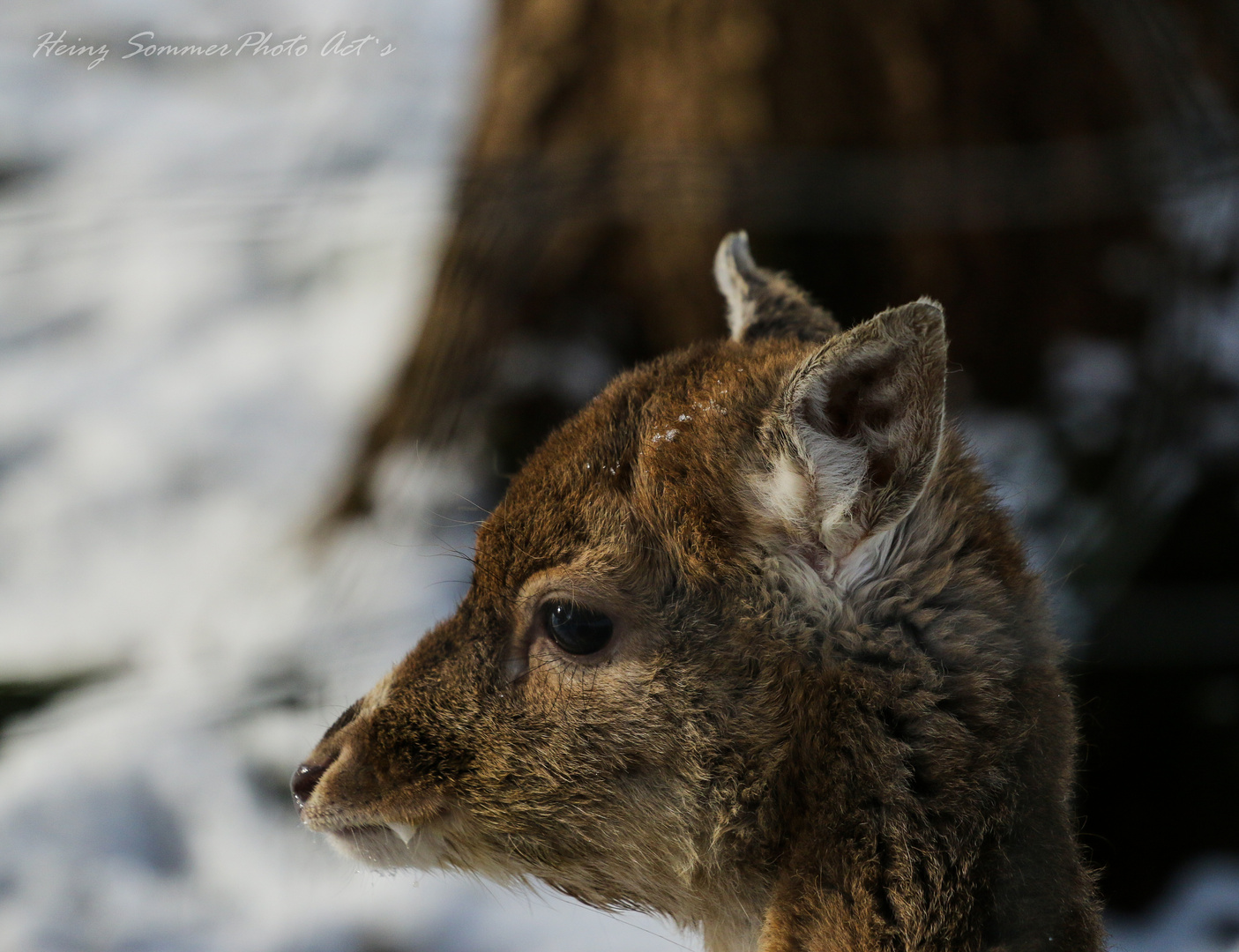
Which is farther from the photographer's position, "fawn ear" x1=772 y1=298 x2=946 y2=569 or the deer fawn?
the deer fawn

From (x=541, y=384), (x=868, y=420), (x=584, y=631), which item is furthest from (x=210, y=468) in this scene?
(x=868, y=420)

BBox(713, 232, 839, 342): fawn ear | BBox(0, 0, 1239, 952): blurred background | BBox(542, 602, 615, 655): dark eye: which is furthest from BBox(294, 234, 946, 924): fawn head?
BBox(0, 0, 1239, 952): blurred background

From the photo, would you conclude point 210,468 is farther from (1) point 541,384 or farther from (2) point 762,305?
(2) point 762,305

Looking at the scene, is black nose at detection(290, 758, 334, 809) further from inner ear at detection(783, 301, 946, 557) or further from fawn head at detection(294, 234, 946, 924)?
inner ear at detection(783, 301, 946, 557)

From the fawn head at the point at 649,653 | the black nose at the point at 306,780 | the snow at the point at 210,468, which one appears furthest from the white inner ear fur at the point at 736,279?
the black nose at the point at 306,780

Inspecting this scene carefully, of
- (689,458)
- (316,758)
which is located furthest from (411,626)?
(689,458)

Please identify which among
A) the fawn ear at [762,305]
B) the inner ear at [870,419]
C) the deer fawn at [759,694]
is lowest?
the deer fawn at [759,694]

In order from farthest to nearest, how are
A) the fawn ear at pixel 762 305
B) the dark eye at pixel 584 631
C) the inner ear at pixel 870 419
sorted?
the fawn ear at pixel 762 305 → the dark eye at pixel 584 631 → the inner ear at pixel 870 419

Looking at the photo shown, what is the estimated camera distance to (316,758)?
2.18 m

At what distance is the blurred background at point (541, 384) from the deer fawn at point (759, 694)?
2.82ft

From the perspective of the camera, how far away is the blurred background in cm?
→ 365

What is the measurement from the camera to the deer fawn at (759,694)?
6.08 ft

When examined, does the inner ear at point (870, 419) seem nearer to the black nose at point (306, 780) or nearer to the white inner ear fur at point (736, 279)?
the white inner ear fur at point (736, 279)

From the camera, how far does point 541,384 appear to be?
16.4 feet
